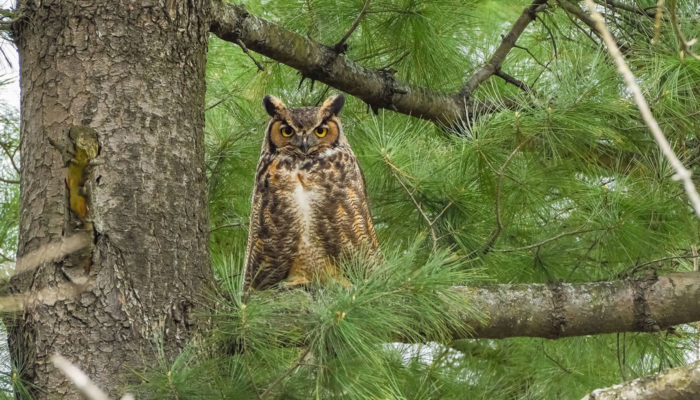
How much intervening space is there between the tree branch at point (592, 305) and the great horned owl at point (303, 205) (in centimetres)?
50

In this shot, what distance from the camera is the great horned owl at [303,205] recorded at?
95.4 inches

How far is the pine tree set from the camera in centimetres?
150

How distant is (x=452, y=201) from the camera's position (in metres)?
2.29

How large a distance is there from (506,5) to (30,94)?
7.12ft

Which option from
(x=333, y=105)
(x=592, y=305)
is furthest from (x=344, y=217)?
(x=592, y=305)

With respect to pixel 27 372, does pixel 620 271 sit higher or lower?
higher

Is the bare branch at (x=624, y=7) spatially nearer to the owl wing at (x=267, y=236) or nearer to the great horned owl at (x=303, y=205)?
the great horned owl at (x=303, y=205)

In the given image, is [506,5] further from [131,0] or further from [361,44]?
[131,0]

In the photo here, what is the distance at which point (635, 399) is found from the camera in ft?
4.81

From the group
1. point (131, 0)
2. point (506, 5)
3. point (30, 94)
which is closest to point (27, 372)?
point (30, 94)

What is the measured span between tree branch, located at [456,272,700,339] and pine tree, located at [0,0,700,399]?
4 cm

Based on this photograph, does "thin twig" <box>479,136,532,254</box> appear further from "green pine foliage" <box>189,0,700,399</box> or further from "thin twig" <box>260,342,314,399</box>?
"thin twig" <box>260,342,314,399</box>

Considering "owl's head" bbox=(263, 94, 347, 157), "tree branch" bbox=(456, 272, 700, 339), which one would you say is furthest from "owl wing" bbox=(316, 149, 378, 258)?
"tree branch" bbox=(456, 272, 700, 339)

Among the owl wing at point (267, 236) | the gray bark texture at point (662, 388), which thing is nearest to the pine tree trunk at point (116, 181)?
the owl wing at point (267, 236)
